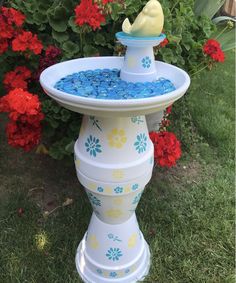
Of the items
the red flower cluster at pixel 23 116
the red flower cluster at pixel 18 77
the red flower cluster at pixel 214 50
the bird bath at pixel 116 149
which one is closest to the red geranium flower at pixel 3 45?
the red flower cluster at pixel 18 77

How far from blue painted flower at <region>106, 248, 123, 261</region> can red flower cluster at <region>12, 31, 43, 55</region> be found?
103cm

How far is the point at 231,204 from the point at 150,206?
19.3 inches

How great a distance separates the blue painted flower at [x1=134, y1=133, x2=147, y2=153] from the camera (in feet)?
4.53

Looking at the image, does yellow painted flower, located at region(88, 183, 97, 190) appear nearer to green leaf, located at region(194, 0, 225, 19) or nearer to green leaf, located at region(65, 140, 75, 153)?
green leaf, located at region(65, 140, 75, 153)

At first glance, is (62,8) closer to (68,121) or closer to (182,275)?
(68,121)

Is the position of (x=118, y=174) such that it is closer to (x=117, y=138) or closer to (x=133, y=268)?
(x=117, y=138)

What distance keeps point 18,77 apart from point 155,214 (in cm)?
106

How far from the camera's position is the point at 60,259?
5.78 ft

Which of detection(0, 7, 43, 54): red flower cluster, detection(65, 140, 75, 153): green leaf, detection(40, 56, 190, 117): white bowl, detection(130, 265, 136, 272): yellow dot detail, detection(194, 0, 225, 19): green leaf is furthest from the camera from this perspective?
detection(194, 0, 225, 19): green leaf

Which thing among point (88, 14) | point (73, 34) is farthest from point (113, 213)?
point (73, 34)

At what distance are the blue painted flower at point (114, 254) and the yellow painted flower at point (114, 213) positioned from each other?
188mm

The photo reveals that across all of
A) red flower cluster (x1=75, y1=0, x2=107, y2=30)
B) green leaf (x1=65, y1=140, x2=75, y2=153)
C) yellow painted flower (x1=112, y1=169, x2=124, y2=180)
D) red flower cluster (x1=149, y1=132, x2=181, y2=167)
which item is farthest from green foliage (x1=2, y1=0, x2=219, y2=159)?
yellow painted flower (x1=112, y1=169, x2=124, y2=180)

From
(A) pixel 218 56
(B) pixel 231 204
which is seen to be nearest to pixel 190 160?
(B) pixel 231 204

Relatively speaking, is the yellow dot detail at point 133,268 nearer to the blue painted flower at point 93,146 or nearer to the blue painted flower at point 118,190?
the blue painted flower at point 118,190
